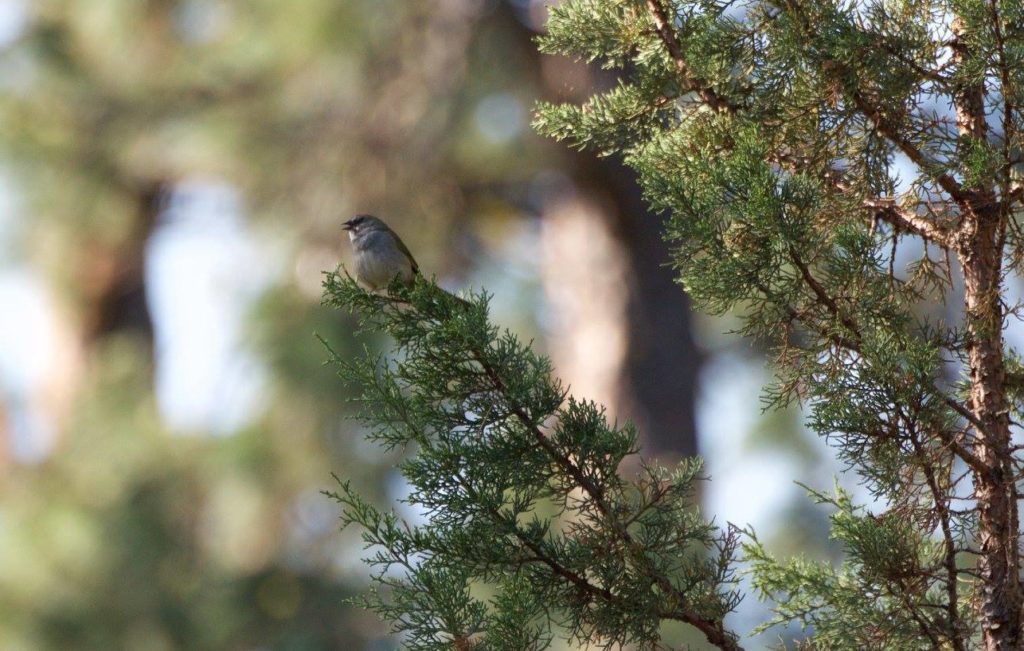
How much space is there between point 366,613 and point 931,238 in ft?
23.0

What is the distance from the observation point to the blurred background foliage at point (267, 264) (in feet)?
23.0

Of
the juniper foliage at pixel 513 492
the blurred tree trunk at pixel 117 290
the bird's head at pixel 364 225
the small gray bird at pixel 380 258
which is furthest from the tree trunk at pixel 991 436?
the blurred tree trunk at pixel 117 290

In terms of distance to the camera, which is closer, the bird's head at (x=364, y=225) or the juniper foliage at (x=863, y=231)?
the juniper foliage at (x=863, y=231)

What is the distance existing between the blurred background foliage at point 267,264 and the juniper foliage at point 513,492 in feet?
12.4

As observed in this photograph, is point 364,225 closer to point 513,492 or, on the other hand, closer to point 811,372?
point 513,492

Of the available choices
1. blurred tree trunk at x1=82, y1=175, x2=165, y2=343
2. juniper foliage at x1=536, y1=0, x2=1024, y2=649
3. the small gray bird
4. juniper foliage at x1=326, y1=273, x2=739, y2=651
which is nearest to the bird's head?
the small gray bird

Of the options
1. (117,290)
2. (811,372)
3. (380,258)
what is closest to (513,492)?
(811,372)

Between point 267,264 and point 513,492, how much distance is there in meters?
5.35

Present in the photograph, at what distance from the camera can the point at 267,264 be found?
24.9 ft

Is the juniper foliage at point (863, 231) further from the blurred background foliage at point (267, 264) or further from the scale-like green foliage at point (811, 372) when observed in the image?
the blurred background foliage at point (267, 264)

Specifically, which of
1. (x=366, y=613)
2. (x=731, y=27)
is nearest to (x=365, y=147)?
(x=366, y=613)

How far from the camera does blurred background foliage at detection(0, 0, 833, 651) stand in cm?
702

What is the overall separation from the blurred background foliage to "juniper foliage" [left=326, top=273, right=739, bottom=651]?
3.78 metres

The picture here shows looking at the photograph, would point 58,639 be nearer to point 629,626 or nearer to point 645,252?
point 645,252
